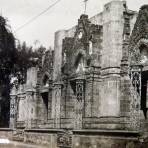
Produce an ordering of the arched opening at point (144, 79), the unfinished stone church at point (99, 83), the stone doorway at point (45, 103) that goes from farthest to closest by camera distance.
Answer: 1. the stone doorway at point (45, 103)
2. the arched opening at point (144, 79)
3. the unfinished stone church at point (99, 83)

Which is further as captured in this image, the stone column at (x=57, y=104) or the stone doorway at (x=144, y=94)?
the stone column at (x=57, y=104)

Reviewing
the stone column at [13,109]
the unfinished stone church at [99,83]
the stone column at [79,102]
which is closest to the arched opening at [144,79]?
the unfinished stone church at [99,83]

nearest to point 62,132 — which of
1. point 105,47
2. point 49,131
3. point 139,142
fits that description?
point 49,131

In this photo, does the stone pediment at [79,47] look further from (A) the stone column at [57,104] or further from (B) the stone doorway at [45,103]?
(B) the stone doorway at [45,103]

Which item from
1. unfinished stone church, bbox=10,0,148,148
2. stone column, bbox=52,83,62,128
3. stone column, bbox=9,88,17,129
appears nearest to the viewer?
unfinished stone church, bbox=10,0,148,148

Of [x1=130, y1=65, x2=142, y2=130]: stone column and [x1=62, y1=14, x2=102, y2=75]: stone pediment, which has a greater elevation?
[x1=62, y1=14, x2=102, y2=75]: stone pediment

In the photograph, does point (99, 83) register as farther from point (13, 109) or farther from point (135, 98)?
point (13, 109)

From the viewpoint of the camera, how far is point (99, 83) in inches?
1024

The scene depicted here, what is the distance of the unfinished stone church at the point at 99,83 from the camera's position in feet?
69.8

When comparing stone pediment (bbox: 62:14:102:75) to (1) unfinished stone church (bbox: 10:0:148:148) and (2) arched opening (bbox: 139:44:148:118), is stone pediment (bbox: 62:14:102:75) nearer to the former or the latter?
(1) unfinished stone church (bbox: 10:0:148:148)

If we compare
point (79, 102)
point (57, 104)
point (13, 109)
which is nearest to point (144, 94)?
point (79, 102)

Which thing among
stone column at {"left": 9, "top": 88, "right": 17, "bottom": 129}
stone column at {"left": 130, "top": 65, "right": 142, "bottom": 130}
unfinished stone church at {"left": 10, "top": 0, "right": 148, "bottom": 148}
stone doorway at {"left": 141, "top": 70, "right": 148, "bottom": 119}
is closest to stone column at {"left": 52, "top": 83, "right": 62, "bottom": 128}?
unfinished stone church at {"left": 10, "top": 0, "right": 148, "bottom": 148}

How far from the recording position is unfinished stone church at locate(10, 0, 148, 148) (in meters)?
21.3

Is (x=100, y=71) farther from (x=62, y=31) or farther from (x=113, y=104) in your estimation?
(x=62, y=31)
